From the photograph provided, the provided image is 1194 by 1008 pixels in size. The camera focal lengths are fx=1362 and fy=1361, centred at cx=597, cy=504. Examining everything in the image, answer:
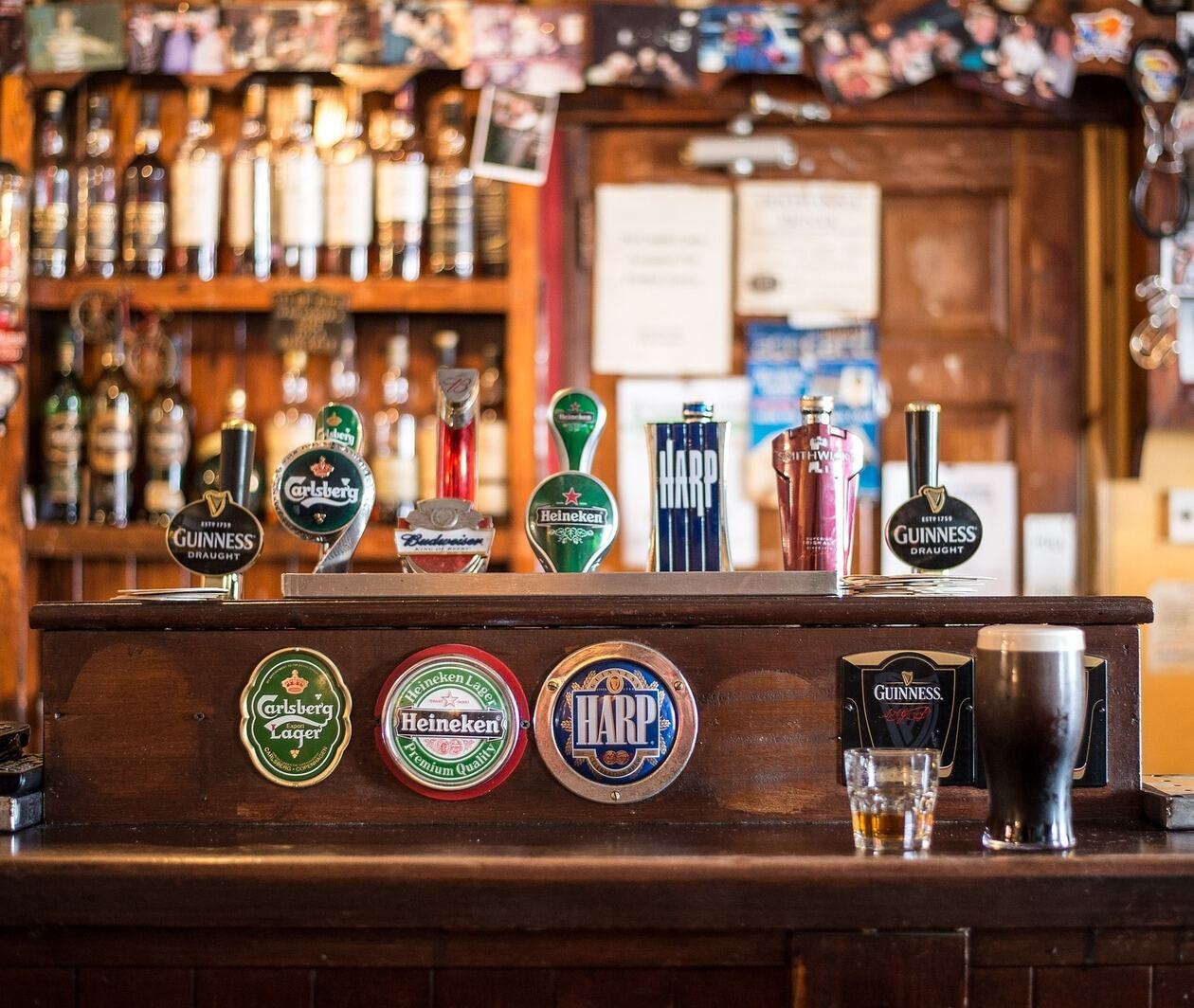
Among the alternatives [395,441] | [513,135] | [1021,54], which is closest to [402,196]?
[513,135]

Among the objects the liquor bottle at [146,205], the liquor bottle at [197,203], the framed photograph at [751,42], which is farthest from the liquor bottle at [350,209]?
the framed photograph at [751,42]

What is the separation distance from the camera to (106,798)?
53.6 inches

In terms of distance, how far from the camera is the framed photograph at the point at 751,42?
8.77ft

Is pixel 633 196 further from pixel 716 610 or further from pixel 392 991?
pixel 392 991

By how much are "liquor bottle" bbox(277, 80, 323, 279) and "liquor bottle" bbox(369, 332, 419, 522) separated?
240mm

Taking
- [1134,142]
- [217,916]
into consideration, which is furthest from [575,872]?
[1134,142]

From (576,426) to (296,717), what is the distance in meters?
0.45

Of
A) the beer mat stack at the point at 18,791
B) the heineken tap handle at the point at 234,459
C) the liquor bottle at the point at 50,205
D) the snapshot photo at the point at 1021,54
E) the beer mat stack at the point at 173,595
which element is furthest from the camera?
the liquor bottle at the point at 50,205

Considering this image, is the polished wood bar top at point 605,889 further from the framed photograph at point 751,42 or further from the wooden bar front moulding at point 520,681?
the framed photograph at point 751,42

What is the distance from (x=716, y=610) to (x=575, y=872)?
1.05 feet

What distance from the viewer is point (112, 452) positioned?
2760mm

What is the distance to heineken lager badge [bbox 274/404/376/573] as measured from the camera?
1464mm

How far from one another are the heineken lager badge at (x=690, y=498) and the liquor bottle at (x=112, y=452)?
164 cm

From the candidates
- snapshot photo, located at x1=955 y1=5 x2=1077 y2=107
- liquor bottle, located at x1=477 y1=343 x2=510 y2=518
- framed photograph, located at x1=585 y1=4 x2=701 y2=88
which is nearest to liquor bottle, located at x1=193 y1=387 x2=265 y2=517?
liquor bottle, located at x1=477 y1=343 x2=510 y2=518
